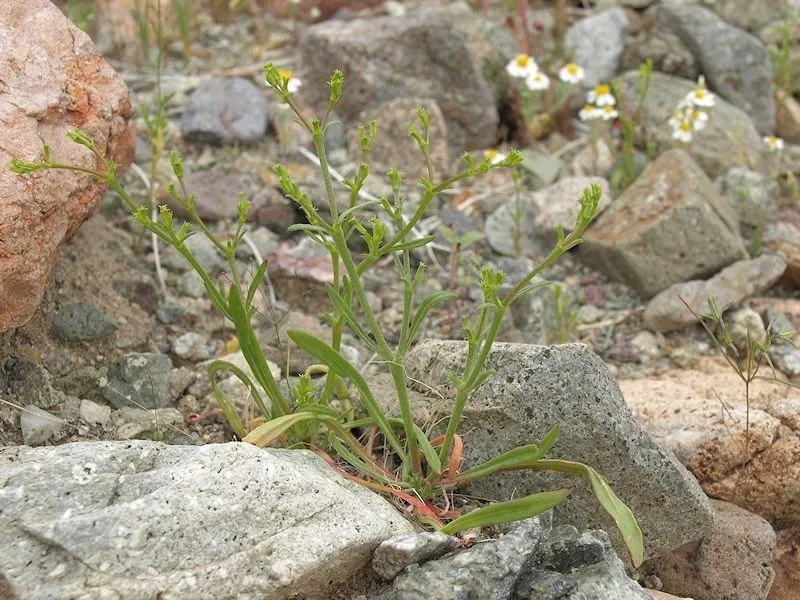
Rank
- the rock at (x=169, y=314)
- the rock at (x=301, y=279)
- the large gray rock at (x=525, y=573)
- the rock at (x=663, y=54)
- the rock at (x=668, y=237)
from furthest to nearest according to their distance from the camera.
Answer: the rock at (x=663, y=54), the rock at (x=668, y=237), the rock at (x=301, y=279), the rock at (x=169, y=314), the large gray rock at (x=525, y=573)

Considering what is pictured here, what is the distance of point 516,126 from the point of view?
209 inches

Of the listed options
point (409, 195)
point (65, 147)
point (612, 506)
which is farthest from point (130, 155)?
point (612, 506)

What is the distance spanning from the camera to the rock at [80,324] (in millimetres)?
3096

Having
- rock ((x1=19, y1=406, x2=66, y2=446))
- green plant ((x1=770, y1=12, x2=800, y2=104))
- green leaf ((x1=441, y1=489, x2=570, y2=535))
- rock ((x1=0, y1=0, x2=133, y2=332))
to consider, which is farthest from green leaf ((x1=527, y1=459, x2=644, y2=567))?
green plant ((x1=770, y1=12, x2=800, y2=104))

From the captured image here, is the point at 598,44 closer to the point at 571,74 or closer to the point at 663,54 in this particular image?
the point at 663,54

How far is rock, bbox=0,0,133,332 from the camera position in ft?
8.45

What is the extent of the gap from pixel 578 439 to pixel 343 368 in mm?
688

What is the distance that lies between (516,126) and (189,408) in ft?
9.59

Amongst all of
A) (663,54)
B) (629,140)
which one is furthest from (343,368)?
(663,54)

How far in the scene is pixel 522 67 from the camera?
5.05m

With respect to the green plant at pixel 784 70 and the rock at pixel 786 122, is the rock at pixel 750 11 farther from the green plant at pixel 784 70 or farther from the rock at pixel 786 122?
the rock at pixel 786 122

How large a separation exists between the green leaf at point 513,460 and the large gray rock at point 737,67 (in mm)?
3661

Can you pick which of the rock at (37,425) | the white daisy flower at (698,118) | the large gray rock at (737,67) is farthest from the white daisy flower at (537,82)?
the rock at (37,425)

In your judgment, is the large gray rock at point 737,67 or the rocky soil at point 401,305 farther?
the large gray rock at point 737,67
